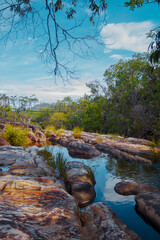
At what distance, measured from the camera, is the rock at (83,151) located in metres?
6.08

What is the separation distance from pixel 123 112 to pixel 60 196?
961cm

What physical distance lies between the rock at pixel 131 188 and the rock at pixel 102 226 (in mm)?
1003

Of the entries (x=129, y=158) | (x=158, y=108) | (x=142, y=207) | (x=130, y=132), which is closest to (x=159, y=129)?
(x=158, y=108)

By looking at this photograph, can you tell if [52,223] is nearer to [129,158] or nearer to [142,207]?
[142,207]

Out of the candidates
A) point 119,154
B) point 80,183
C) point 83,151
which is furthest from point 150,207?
point 83,151

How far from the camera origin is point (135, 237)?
176cm

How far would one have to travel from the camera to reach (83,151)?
20.7ft

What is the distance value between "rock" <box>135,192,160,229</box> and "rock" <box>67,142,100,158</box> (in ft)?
11.5

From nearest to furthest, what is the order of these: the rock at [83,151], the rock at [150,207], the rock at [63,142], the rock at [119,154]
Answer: the rock at [150,207]
the rock at [119,154]
the rock at [83,151]
the rock at [63,142]

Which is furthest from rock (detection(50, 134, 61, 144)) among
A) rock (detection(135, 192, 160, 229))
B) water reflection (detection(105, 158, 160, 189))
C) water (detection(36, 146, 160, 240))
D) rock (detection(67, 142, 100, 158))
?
rock (detection(135, 192, 160, 229))

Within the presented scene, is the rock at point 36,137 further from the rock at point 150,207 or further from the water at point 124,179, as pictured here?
the rock at point 150,207

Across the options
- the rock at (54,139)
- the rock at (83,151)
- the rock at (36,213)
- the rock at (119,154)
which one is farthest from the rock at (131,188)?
the rock at (54,139)

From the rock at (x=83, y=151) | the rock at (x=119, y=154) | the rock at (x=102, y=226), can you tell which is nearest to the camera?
the rock at (x=102, y=226)

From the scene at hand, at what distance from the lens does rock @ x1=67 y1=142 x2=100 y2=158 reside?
6076mm
